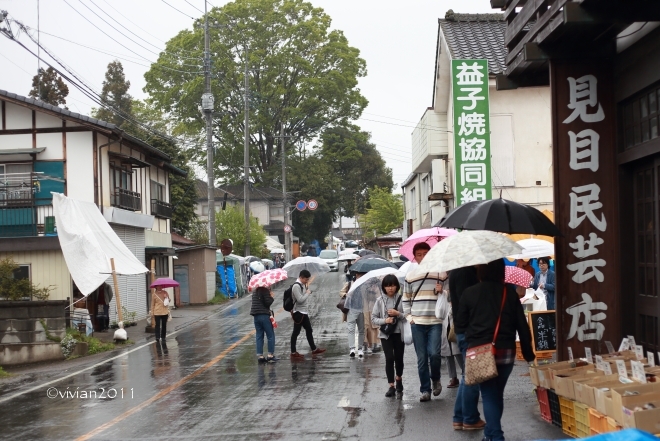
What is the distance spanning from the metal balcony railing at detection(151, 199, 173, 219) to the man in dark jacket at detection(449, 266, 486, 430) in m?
26.1

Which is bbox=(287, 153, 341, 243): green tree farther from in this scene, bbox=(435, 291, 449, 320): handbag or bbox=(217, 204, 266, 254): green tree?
bbox=(435, 291, 449, 320): handbag

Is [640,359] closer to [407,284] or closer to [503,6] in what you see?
[407,284]

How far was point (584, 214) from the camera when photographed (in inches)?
394

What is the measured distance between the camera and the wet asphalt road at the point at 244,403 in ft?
30.5

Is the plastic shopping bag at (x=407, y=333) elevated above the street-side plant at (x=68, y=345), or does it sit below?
above

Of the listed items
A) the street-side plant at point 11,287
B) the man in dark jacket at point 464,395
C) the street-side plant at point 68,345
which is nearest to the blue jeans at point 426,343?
the man in dark jacket at point 464,395

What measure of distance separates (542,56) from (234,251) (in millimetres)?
42808

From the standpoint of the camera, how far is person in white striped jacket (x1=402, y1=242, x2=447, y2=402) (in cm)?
1080

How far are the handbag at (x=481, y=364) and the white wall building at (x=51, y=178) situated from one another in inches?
760

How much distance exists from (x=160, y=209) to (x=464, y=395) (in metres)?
27.7

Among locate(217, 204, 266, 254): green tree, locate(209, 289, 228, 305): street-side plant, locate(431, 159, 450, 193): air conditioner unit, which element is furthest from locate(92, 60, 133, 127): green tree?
locate(431, 159, 450, 193): air conditioner unit

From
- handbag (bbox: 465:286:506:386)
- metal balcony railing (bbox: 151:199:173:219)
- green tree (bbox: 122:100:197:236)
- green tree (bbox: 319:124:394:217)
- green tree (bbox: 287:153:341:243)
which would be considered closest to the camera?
handbag (bbox: 465:286:506:386)

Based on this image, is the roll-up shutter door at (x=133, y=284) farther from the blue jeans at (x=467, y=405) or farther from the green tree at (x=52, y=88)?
the green tree at (x=52, y=88)

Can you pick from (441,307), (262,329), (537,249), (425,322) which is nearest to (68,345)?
(262,329)
